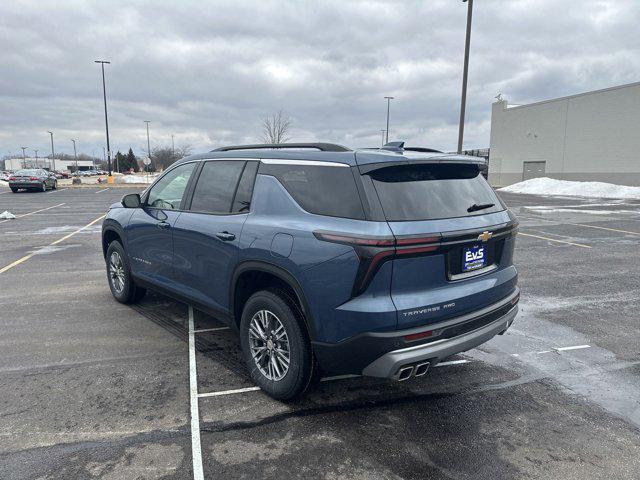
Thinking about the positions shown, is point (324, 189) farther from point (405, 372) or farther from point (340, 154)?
point (405, 372)

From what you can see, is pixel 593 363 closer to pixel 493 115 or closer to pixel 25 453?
pixel 25 453

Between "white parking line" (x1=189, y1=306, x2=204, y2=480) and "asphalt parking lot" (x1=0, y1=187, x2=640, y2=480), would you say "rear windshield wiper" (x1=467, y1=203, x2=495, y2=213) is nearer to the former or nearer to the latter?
"asphalt parking lot" (x1=0, y1=187, x2=640, y2=480)

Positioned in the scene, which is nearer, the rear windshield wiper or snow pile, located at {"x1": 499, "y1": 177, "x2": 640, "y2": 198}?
the rear windshield wiper

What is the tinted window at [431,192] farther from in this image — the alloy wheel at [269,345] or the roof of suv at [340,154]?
the alloy wheel at [269,345]

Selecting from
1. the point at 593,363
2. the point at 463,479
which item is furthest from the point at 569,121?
the point at 463,479

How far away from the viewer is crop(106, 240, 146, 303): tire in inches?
214

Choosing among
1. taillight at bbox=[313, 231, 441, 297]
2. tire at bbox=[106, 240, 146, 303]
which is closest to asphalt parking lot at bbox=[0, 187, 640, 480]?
tire at bbox=[106, 240, 146, 303]

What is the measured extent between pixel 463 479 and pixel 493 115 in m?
42.3

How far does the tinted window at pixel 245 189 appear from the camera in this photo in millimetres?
3617

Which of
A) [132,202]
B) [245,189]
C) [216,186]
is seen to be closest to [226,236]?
[245,189]

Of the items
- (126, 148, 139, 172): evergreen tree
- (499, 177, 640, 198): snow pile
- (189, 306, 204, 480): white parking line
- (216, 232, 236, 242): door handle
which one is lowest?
(189, 306, 204, 480): white parking line

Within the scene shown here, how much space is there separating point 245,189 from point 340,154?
3.13ft

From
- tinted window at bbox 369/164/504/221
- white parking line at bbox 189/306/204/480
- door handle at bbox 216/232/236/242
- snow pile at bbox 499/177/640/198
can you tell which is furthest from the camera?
snow pile at bbox 499/177/640/198

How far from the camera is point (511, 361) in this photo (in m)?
4.12
